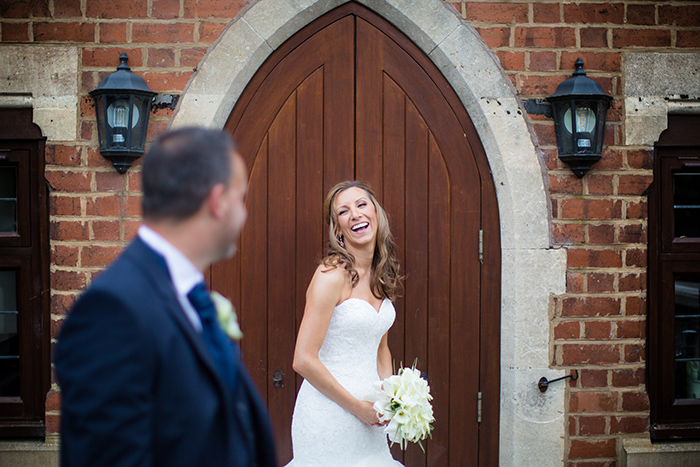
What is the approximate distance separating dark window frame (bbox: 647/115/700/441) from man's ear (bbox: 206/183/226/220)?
2.83 m

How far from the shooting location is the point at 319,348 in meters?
2.38

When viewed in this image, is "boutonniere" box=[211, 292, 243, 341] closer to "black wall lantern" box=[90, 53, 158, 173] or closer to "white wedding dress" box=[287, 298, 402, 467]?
"white wedding dress" box=[287, 298, 402, 467]

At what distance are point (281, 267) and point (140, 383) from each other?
81.7 inches

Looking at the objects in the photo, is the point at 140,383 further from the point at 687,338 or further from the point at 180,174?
the point at 687,338

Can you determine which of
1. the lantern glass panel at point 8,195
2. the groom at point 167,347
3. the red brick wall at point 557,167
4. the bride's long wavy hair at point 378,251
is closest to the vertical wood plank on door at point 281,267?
the bride's long wavy hair at point 378,251

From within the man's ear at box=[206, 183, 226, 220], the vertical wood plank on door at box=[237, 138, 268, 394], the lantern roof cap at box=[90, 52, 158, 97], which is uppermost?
the lantern roof cap at box=[90, 52, 158, 97]

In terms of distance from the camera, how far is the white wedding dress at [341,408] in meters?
2.38

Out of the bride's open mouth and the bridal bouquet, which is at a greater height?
the bride's open mouth

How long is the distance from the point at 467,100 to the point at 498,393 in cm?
172

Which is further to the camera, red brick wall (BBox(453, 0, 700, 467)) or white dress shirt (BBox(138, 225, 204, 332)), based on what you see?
red brick wall (BBox(453, 0, 700, 467))

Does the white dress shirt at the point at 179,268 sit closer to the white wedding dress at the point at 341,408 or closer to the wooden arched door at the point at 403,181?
the white wedding dress at the point at 341,408

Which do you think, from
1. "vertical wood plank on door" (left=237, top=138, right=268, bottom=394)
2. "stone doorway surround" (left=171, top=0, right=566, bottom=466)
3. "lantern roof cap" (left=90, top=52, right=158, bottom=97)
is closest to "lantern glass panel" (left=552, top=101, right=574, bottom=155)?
"stone doorway surround" (left=171, top=0, right=566, bottom=466)

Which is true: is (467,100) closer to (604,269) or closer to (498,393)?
(604,269)

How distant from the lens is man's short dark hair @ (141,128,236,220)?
1116 millimetres
